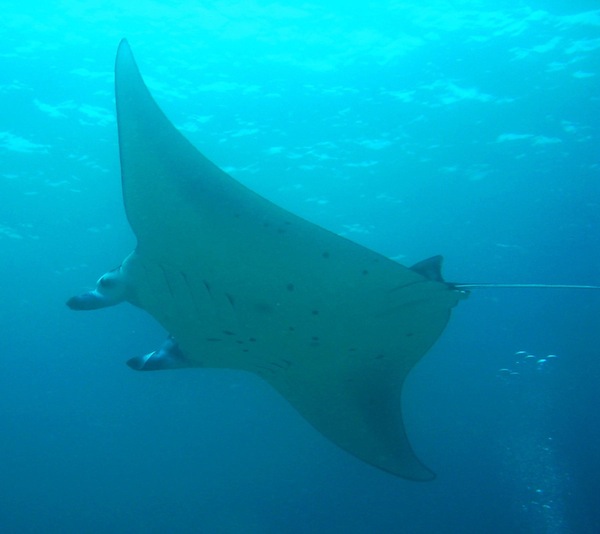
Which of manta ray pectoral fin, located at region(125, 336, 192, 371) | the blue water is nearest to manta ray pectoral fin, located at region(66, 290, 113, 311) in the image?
manta ray pectoral fin, located at region(125, 336, 192, 371)

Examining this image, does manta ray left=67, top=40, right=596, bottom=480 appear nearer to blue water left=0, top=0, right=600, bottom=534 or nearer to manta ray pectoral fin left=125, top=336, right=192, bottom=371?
manta ray pectoral fin left=125, top=336, right=192, bottom=371

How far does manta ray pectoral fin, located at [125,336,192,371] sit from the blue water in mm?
6770

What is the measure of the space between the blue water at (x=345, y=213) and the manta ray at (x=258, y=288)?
654 centimetres

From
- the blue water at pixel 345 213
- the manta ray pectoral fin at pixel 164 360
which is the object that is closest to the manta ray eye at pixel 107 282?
the manta ray pectoral fin at pixel 164 360

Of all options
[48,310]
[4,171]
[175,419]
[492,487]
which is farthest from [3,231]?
[492,487]

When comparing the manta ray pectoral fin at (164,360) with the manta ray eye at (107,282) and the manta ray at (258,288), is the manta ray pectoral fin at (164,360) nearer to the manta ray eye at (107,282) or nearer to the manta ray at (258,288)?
the manta ray at (258,288)

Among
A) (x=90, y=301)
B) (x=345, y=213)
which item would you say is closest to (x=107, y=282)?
(x=90, y=301)

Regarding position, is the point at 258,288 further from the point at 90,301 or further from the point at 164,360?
the point at 90,301

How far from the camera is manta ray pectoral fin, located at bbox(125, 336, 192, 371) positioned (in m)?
4.38

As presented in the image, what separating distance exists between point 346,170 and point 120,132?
369 inches

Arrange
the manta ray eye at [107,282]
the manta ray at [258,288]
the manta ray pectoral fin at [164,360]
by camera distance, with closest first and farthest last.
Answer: the manta ray at [258,288] < the manta ray eye at [107,282] < the manta ray pectoral fin at [164,360]

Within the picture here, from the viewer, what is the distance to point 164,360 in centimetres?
444

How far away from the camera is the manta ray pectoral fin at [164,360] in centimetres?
438

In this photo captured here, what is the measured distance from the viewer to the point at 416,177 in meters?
12.9
